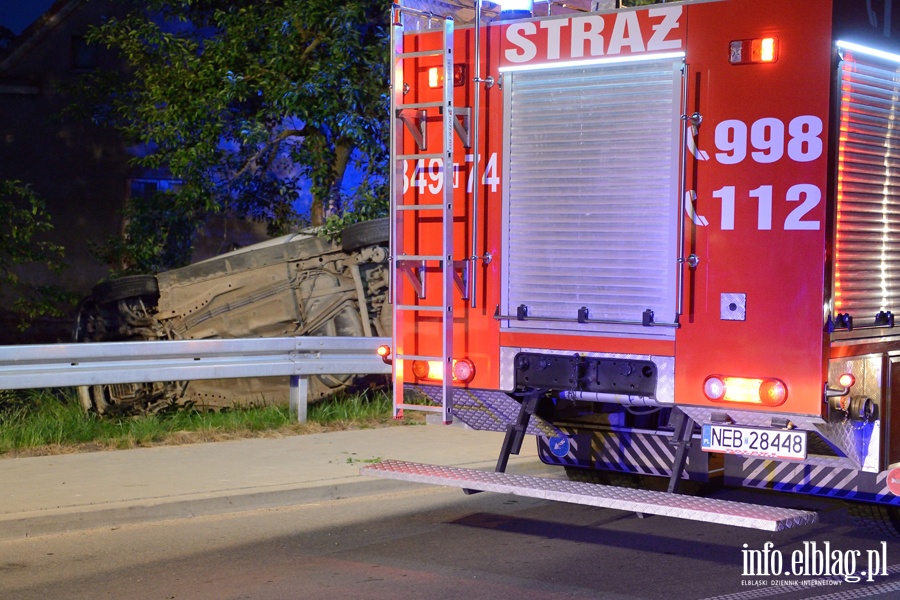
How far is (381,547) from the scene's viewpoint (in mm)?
7574

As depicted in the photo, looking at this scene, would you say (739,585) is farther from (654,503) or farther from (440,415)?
(440,415)

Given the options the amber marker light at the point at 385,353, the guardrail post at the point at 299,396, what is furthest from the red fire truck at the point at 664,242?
the guardrail post at the point at 299,396

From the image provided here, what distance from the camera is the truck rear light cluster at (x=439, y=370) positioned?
301 inches

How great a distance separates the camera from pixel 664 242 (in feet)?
22.5

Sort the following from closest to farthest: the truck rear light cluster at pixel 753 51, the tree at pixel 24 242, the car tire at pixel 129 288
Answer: the truck rear light cluster at pixel 753 51 < the car tire at pixel 129 288 < the tree at pixel 24 242

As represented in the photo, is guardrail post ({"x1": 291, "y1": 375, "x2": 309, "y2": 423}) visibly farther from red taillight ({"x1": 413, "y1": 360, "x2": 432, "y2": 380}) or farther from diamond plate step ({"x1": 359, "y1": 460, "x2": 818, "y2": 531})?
diamond plate step ({"x1": 359, "y1": 460, "x2": 818, "y2": 531})

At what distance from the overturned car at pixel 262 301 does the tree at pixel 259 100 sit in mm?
1520

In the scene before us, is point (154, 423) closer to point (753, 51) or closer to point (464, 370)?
point (464, 370)

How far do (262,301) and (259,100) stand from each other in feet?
17.4

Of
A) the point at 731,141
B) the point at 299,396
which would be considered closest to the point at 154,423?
the point at 299,396

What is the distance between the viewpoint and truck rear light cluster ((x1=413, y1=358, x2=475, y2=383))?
7.65 meters

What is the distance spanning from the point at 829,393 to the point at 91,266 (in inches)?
854

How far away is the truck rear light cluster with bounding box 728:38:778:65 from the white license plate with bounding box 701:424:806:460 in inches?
81.1

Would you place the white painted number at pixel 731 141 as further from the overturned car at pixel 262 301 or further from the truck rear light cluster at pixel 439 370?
the overturned car at pixel 262 301
